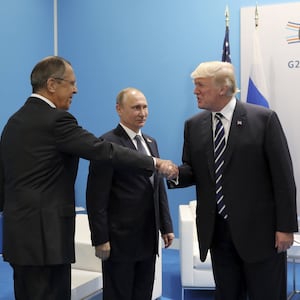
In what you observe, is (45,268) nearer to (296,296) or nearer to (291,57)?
(296,296)

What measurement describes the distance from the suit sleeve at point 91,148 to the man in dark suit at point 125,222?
0.12m

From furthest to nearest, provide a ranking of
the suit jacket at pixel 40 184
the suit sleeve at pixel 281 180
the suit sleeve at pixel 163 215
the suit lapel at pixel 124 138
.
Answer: the suit sleeve at pixel 163 215 → the suit lapel at pixel 124 138 → the suit sleeve at pixel 281 180 → the suit jacket at pixel 40 184

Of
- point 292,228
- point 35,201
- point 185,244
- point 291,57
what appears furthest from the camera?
point 291,57

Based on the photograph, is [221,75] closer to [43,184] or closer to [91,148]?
[91,148]

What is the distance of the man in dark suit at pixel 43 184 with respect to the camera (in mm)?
1910

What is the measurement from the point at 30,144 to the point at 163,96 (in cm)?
346

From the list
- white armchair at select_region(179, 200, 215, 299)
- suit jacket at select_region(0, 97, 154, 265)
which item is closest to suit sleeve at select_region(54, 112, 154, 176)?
suit jacket at select_region(0, 97, 154, 265)

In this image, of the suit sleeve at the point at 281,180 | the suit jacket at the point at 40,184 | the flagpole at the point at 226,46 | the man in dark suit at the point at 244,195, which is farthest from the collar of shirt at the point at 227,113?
the flagpole at the point at 226,46

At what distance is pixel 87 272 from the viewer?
323 centimetres

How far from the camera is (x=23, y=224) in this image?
1920 mm

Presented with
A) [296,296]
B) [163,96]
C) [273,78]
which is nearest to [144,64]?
[163,96]

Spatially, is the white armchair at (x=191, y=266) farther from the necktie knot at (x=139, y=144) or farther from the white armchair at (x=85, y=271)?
the necktie knot at (x=139, y=144)

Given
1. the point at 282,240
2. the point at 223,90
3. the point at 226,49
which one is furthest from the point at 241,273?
the point at 226,49

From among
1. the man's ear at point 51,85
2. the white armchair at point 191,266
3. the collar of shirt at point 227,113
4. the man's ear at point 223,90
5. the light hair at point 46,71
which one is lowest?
the white armchair at point 191,266
